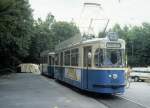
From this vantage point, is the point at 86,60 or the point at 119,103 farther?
the point at 86,60

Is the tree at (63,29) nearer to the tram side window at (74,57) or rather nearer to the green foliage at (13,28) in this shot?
the green foliage at (13,28)

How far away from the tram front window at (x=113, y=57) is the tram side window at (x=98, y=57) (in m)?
0.23

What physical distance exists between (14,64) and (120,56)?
5243cm

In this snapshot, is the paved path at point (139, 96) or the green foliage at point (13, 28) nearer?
the paved path at point (139, 96)

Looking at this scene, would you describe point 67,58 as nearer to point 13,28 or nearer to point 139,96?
point 139,96

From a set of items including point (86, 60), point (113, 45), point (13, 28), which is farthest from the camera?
point (13, 28)

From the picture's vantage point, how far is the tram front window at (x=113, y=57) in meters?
19.3

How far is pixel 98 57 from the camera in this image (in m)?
19.5

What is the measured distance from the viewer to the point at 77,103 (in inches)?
668

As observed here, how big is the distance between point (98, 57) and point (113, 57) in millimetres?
752

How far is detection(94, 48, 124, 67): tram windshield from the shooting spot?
19.3m

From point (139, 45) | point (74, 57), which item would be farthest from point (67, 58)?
point (139, 45)

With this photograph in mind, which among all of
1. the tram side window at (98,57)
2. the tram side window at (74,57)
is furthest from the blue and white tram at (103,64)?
the tram side window at (74,57)

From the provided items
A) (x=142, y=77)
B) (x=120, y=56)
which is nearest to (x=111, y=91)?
(x=120, y=56)
